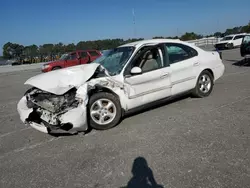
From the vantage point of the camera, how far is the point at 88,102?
159 inches

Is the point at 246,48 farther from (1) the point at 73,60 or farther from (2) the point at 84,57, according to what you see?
(1) the point at 73,60

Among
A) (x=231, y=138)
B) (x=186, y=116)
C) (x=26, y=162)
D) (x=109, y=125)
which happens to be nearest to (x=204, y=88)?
(x=186, y=116)

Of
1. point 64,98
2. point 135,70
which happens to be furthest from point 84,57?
point 64,98

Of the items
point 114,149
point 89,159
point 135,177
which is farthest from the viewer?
point 114,149

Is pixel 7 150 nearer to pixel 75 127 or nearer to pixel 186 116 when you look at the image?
pixel 75 127

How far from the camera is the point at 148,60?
195 inches

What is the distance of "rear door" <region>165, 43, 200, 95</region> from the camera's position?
5.11m

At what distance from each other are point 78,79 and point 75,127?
855mm

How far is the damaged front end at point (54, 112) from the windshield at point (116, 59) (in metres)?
0.98

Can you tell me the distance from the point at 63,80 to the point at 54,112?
2.00 feet

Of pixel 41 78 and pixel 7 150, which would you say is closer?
pixel 7 150

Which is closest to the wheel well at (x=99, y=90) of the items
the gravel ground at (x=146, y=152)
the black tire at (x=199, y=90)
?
the gravel ground at (x=146, y=152)

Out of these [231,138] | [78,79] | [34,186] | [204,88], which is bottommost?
[34,186]

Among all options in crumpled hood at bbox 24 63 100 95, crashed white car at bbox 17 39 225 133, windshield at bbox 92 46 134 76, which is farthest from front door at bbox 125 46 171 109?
crumpled hood at bbox 24 63 100 95
